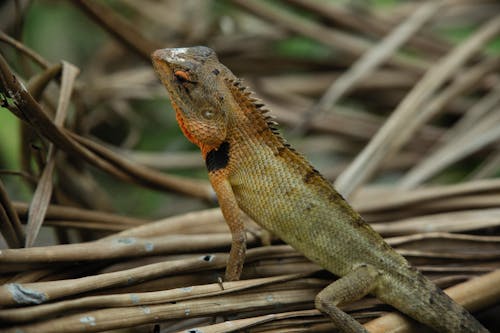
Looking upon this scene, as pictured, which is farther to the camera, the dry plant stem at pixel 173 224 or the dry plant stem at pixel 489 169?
the dry plant stem at pixel 489 169

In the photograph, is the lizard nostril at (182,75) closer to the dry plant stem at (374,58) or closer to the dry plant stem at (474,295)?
the dry plant stem at (474,295)

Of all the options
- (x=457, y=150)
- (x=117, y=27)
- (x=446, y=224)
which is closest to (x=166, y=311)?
(x=446, y=224)

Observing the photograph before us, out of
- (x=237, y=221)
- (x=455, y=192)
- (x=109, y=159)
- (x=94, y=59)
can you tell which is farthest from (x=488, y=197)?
(x=94, y=59)

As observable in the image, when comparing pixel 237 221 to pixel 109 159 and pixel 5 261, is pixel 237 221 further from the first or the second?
pixel 5 261

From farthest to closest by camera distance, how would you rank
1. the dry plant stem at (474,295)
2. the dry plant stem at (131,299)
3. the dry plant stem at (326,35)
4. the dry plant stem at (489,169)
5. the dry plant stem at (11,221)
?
the dry plant stem at (326,35), the dry plant stem at (489,169), the dry plant stem at (474,295), the dry plant stem at (11,221), the dry plant stem at (131,299)

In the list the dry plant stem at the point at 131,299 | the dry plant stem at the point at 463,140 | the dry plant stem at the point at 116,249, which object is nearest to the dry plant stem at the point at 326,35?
the dry plant stem at the point at 463,140
